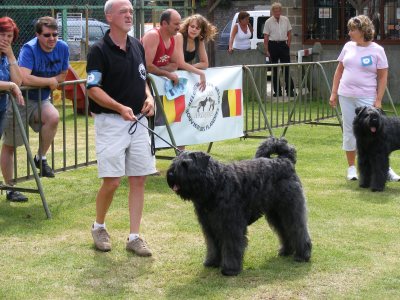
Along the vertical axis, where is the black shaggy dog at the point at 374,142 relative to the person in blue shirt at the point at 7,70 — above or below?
below

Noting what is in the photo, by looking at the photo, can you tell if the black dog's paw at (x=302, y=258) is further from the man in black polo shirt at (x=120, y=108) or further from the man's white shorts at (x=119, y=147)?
the man's white shorts at (x=119, y=147)

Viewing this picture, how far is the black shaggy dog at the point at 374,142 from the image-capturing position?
8055 millimetres

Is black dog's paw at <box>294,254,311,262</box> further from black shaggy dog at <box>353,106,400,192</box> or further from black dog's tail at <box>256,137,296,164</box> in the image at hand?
black shaggy dog at <box>353,106,400,192</box>

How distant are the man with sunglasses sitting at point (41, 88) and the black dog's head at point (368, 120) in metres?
3.20

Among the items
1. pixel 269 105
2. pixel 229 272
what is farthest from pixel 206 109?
pixel 229 272

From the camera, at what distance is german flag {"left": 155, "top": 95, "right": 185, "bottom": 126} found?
848 centimetres

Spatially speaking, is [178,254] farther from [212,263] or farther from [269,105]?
[269,105]

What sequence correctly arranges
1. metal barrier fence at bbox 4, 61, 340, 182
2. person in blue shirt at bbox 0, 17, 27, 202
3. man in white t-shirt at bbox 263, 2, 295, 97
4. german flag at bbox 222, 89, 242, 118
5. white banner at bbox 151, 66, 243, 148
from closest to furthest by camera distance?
person in blue shirt at bbox 0, 17, 27, 202
white banner at bbox 151, 66, 243, 148
german flag at bbox 222, 89, 242, 118
metal barrier fence at bbox 4, 61, 340, 182
man in white t-shirt at bbox 263, 2, 295, 97

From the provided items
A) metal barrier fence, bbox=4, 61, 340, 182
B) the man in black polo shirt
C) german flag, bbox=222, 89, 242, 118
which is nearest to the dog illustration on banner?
german flag, bbox=222, 89, 242, 118

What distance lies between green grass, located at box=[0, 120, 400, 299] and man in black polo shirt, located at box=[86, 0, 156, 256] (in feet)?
1.28

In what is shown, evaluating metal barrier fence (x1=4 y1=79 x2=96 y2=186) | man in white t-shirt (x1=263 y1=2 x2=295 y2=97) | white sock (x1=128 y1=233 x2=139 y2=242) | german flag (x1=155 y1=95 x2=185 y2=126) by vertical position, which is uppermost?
man in white t-shirt (x1=263 y1=2 x2=295 y2=97)

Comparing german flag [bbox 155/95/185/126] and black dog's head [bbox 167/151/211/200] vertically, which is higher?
german flag [bbox 155/95/185/126]

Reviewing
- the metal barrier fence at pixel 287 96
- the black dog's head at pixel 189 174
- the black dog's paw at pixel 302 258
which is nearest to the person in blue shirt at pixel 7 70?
the black dog's head at pixel 189 174

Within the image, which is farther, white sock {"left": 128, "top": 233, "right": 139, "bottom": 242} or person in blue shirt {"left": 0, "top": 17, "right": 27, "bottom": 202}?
person in blue shirt {"left": 0, "top": 17, "right": 27, "bottom": 202}
